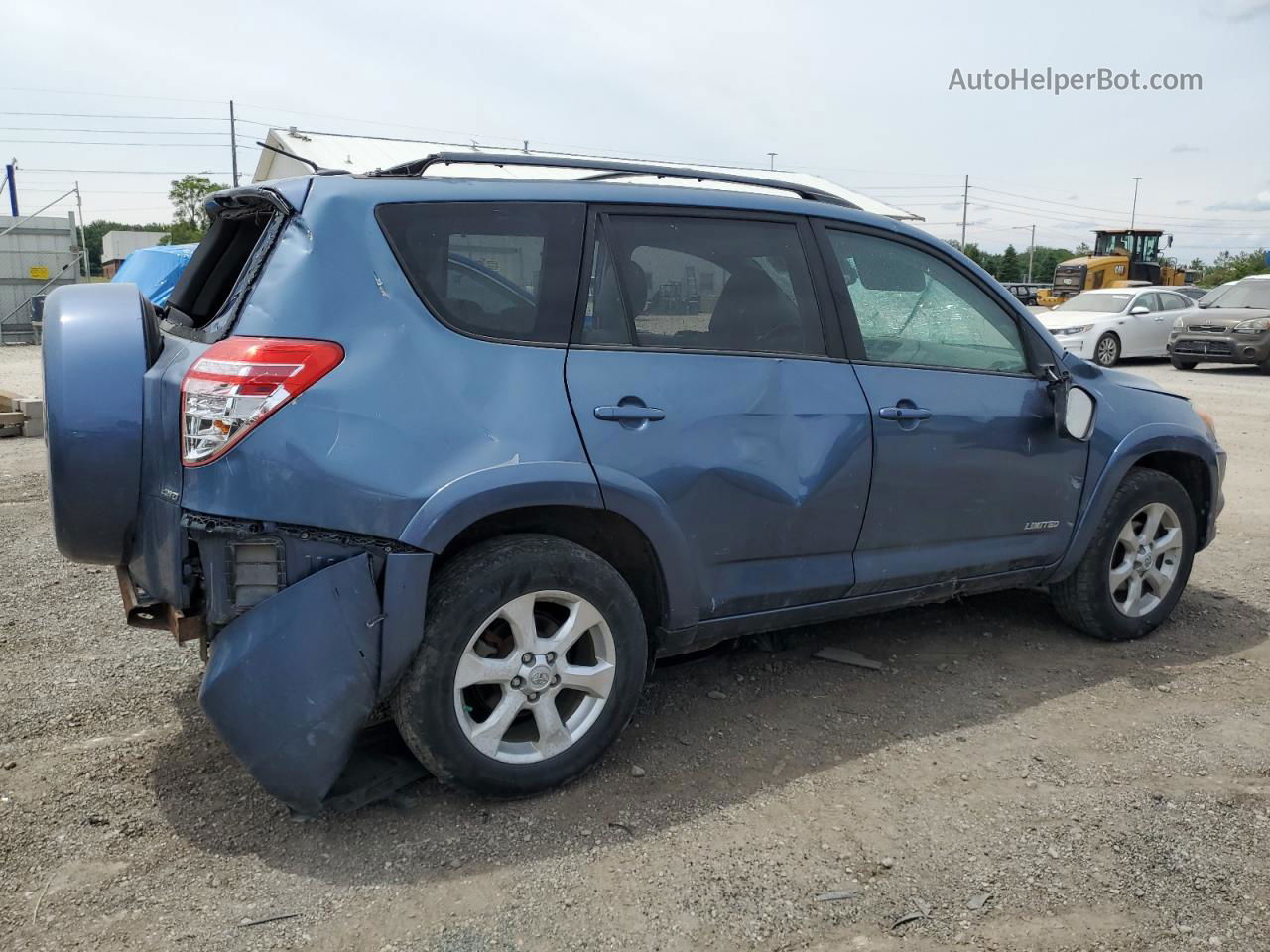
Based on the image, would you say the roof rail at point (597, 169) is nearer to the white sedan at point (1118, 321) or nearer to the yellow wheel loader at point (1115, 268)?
the white sedan at point (1118, 321)

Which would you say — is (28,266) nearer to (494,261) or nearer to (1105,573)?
(494,261)

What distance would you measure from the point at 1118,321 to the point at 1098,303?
2.68 ft

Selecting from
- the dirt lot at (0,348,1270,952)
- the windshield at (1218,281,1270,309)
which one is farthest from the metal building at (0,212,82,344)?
the windshield at (1218,281,1270,309)

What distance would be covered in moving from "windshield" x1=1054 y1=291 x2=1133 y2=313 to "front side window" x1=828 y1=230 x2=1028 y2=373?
1701cm

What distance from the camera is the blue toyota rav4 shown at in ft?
9.22

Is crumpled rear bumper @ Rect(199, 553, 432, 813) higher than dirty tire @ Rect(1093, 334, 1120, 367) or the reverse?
the reverse

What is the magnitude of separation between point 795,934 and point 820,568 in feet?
4.48

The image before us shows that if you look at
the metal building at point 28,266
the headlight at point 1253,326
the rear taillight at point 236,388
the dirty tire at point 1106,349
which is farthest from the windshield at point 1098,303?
the metal building at point 28,266

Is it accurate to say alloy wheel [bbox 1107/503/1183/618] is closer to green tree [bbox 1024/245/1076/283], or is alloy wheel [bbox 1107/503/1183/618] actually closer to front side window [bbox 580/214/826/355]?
front side window [bbox 580/214/826/355]

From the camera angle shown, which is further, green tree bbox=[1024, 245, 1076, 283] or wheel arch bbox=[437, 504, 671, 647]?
green tree bbox=[1024, 245, 1076, 283]

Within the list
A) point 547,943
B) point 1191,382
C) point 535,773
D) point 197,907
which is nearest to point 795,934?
point 547,943

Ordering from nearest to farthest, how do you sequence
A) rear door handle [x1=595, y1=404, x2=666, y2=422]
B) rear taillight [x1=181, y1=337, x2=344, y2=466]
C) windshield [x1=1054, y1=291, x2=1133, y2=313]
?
1. rear taillight [x1=181, y1=337, x2=344, y2=466]
2. rear door handle [x1=595, y1=404, x2=666, y2=422]
3. windshield [x1=1054, y1=291, x2=1133, y2=313]

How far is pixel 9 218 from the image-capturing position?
2556 cm

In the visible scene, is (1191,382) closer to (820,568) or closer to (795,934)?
(820,568)
